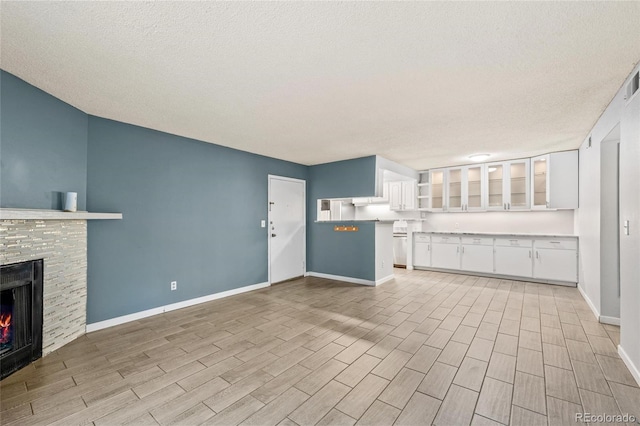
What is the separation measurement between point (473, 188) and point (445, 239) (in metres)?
1.27

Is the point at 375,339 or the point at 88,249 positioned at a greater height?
the point at 88,249

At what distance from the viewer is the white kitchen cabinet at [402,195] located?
6.86 m

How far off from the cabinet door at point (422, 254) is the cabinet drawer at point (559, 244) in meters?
2.02

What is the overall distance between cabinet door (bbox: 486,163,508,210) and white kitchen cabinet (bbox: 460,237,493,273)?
0.76m

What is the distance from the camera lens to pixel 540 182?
5340 millimetres

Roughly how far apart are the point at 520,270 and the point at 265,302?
16.0 ft

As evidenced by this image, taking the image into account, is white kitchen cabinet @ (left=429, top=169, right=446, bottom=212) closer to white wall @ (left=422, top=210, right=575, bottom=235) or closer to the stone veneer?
white wall @ (left=422, top=210, right=575, bottom=235)

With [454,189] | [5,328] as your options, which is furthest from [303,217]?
[5,328]

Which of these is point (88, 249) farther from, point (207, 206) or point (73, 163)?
point (207, 206)

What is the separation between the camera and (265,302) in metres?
4.20

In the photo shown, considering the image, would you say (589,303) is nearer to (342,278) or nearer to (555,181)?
(555,181)

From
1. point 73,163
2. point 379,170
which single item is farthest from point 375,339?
point 73,163

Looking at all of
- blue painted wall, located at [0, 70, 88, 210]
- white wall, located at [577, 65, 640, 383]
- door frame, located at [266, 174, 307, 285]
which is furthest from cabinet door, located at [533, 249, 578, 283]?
blue painted wall, located at [0, 70, 88, 210]

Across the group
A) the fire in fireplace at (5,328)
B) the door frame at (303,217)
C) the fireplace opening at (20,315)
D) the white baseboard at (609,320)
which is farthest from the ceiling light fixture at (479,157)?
the fire in fireplace at (5,328)
